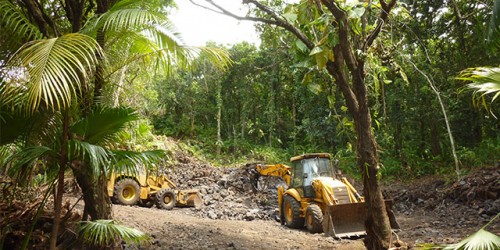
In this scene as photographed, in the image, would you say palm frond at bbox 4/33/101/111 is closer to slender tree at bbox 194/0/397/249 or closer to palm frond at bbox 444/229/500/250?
slender tree at bbox 194/0/397/249

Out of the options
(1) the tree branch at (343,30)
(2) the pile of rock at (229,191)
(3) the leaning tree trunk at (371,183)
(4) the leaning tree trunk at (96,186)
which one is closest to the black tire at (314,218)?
(2) the pile of rock at (229,191)

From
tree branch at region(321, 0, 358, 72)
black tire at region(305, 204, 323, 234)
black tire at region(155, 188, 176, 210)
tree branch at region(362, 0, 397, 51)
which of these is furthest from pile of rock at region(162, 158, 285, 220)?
tree branch at region(362, 0, 397, 51)

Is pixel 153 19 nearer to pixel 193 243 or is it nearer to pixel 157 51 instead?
pixel 157 51

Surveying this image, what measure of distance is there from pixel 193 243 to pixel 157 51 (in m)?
3.89

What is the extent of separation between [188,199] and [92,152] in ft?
34.0

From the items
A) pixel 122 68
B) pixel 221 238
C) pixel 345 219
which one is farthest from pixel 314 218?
pixel 122 68

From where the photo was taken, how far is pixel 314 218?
9555 mm

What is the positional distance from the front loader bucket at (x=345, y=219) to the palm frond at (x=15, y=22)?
6.67 meters

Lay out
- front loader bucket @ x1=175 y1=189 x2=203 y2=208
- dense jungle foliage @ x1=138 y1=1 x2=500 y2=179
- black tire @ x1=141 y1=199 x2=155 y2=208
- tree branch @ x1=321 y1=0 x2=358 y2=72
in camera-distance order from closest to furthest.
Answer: tree branch @ x1=321 y1=0 x2=358 y2=72
black tire @ x1=141 y1=199 x2=155 y2=208
front loader bucket @ x1=175 y1=189 x2=203 y2=208
dense jungle foliage @ x1=138 y1=1 x2=500 y2=179

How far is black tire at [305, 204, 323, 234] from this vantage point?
9523 millimetres

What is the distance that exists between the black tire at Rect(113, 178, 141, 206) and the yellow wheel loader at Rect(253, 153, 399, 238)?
4.67 metres

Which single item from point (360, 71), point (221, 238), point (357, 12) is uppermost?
point (357, 12)

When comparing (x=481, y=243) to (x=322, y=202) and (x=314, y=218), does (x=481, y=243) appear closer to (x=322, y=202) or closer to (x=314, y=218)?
(x=314, y=218)

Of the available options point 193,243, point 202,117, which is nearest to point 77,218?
point 193,243
